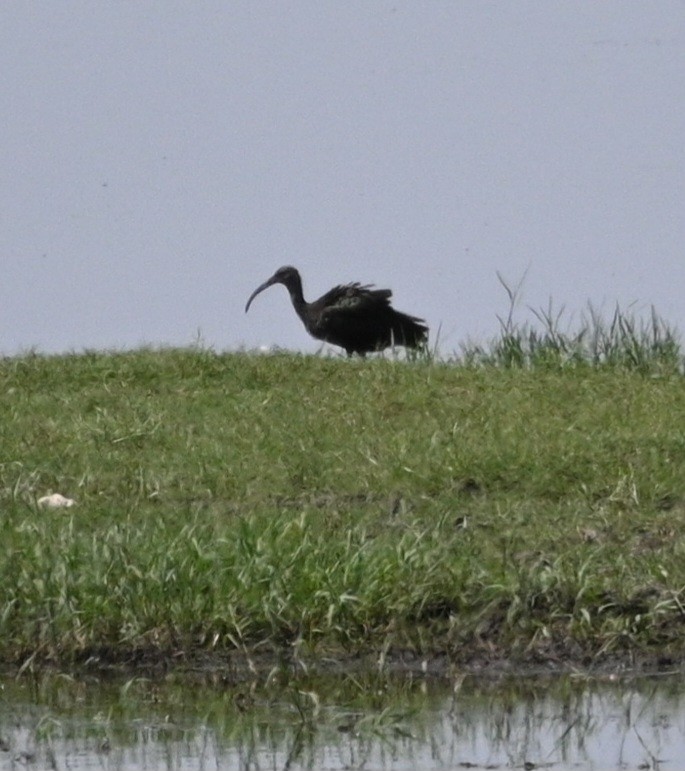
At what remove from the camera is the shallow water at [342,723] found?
575 cm

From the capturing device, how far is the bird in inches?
627

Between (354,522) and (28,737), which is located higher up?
(354,522)

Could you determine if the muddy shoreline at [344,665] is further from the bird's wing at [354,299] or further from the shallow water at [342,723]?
the bird's wing at [354,299]

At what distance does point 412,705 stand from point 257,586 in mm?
1057

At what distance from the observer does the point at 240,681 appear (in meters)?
6.92

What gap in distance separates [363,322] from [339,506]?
7040 millimetres

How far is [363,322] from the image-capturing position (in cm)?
1602

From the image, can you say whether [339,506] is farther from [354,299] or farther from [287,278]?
[287,278]

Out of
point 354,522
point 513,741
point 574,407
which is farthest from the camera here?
point 574,407

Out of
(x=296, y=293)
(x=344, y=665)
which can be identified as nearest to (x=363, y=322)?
(x=296, y=293)

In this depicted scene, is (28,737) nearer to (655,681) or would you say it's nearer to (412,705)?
(412,705)

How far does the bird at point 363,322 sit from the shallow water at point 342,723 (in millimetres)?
8938

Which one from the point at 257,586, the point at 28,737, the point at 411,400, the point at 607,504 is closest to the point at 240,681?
the point at 257,586

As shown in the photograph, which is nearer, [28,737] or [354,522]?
[28,737]
